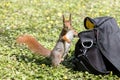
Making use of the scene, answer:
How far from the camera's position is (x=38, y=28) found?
794 cm

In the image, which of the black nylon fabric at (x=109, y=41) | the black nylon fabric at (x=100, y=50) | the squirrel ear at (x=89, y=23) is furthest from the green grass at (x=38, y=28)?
the squirrel ear at (x=89, y=23)

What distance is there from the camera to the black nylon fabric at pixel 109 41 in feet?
17.2

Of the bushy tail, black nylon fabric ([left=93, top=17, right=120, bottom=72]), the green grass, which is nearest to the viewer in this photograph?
black nylon fabric ([left=93, top=17, right=120, bottom=72])

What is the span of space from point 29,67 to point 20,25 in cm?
254

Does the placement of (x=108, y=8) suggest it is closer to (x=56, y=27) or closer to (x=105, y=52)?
(x=56, y=27)

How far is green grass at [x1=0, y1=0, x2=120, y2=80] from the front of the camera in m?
5.39

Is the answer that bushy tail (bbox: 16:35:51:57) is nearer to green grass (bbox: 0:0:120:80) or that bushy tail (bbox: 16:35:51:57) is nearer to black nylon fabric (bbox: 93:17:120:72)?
green grass (bbox: 0:0:120:80)

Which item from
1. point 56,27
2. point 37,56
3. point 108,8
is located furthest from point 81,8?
point 37,56

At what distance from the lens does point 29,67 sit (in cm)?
556

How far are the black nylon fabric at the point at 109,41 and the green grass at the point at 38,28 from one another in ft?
0.87

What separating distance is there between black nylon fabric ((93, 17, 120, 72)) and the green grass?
27 centimetres

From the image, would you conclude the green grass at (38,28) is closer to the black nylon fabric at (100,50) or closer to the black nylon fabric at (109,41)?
the black nylon fabric at (100,50)

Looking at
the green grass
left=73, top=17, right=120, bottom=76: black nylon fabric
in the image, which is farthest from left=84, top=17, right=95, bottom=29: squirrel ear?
the green grass

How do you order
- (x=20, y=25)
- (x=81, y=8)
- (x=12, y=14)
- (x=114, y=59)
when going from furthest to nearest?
(x=81, y=8), (x=12, y=14), (x=20, y=25), (x=114, y=59)
